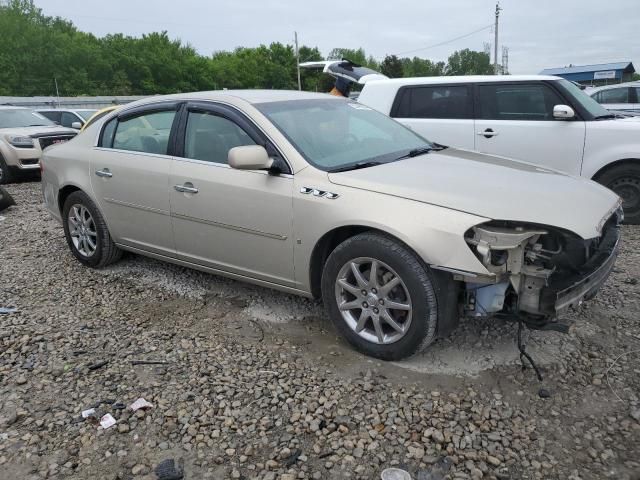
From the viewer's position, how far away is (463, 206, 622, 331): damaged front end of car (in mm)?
2877

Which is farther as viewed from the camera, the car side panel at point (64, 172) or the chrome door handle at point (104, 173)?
the car side panel at point (64, 172)

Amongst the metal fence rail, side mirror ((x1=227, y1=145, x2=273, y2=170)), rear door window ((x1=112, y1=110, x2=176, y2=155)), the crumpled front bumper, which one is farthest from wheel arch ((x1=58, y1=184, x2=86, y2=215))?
the metal fence rail

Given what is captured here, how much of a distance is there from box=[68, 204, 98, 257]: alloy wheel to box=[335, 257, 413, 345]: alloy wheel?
280 cm

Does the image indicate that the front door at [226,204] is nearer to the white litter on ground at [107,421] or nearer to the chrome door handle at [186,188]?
the chrome door handle at [186,188]

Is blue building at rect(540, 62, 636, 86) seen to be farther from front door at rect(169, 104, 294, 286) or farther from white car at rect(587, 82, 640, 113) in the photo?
front door at rect(169, 104, 294, 286)

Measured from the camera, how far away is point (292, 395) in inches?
119

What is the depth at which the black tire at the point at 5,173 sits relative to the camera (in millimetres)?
10633

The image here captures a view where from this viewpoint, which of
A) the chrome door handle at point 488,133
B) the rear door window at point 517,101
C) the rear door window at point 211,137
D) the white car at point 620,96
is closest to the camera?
the rear door window at point 211,137

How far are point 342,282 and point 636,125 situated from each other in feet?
14.9

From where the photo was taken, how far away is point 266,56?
7181 cm

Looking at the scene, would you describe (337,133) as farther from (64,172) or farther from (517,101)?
(517,101)

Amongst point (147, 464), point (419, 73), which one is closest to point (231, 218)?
point (147, 464)

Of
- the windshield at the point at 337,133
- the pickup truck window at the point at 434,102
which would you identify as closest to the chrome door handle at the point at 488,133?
the pickup truck window at the point at 434,102

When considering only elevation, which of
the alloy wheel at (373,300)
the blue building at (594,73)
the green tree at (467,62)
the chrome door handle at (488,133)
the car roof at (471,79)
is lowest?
the alloy wheel at (373,300)
